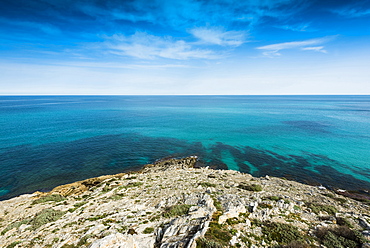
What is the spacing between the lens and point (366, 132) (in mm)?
71125

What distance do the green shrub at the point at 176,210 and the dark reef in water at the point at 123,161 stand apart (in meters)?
26.5

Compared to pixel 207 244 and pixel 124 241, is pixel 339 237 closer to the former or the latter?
pixel 207 244

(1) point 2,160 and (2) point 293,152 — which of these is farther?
(2) point 293,152

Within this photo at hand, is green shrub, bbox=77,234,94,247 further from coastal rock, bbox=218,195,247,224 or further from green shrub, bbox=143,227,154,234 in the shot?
coastal rock, bbox=218,195,247,224

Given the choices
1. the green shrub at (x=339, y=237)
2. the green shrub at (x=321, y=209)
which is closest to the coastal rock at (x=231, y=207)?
→ the green shrub at (x=339, y=237)

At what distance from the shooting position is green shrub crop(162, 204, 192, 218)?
16478 millimetres

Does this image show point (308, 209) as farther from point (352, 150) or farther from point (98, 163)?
point (352, 150)

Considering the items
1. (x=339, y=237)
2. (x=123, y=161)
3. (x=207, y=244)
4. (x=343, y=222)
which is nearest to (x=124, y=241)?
(x=207, y=244)

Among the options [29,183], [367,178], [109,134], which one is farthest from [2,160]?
[367,178]

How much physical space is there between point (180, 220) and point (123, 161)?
34830mm

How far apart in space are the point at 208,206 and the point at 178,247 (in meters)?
6.63

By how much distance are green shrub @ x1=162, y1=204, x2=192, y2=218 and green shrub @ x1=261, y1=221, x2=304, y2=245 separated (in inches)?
306

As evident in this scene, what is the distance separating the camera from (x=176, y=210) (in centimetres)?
1709

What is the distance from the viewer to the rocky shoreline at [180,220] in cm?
1292
